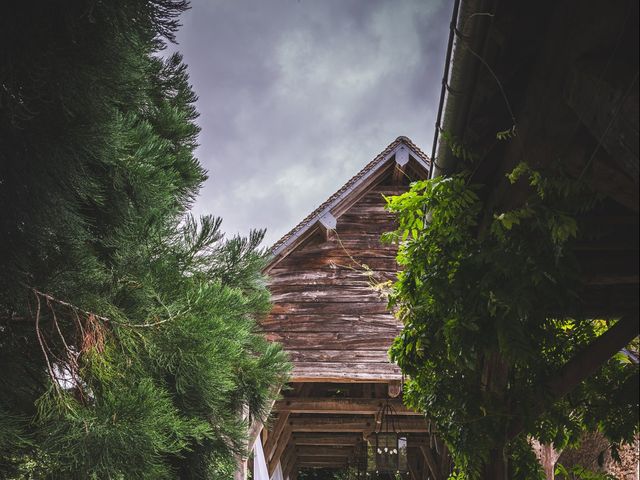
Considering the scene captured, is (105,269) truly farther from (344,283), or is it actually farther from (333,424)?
(333,424)

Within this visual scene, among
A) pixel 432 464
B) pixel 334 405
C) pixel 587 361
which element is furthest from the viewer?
pixel 432 464

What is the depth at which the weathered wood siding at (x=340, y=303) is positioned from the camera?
6113 mm

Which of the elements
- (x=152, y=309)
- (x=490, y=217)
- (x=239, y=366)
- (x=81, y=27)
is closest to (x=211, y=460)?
(x=239, y=366)

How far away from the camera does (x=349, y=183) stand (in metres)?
6.60

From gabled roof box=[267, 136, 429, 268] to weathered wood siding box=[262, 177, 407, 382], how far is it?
24 centimetres

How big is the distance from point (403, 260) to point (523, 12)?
1232mm

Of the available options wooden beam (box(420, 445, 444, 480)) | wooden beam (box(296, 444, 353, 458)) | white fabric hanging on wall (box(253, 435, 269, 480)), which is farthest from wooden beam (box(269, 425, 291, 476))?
wooden beam (box(296, 444, 353, 458))

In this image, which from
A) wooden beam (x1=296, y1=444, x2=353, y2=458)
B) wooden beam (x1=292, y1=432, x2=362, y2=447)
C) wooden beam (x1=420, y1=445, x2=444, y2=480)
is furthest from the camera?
wooden beam (x1=296, y1=444, x2=353, y2=458)

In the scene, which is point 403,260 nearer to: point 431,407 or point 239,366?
point 431,407

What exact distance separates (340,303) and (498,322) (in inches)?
173

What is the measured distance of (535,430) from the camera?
8.97ft

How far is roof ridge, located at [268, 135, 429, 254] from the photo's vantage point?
6410 millimetres

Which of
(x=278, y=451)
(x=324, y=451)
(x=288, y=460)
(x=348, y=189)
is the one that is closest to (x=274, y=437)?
(x=278, y=451)

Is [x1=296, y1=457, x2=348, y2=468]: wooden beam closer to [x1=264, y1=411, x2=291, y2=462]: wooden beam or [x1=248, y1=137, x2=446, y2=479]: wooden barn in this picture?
[x1=264, y1=411, x2=291, y2=462]: wooden beam
